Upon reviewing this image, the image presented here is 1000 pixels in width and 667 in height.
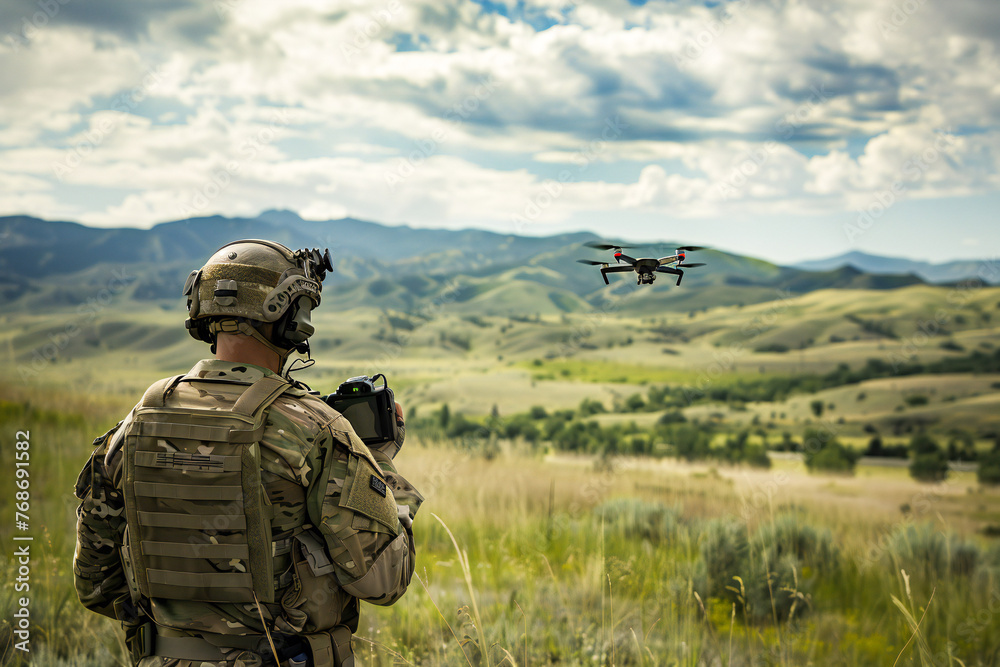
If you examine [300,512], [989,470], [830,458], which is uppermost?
[300,512]

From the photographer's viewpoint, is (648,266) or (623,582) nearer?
(648,266)

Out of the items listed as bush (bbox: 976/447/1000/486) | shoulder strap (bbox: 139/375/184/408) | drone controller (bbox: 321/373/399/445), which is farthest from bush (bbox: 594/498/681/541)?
bush (bbox: 976/447/1000/486)

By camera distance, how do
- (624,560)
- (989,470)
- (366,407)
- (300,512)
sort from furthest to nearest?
(989,470) < (624,560) < (366,407) < (300,512)

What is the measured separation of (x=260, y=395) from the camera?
2543mm

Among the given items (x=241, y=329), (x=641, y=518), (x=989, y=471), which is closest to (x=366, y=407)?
(x=241, y=329)

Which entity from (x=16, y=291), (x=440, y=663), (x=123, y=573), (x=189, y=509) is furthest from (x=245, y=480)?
(x=16, y=291)

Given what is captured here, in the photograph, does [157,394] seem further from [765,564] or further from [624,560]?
[624,560]

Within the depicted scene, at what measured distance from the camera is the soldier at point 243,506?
8.21 feet

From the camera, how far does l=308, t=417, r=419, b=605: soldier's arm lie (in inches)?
99.7

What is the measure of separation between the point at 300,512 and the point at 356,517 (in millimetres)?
256

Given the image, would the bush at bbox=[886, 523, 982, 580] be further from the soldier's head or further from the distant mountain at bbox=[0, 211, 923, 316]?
the distant mountain at bbox=[0, 211, 923, 316]

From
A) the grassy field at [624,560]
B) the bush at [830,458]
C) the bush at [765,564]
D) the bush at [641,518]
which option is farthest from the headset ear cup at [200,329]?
the bush at [830,458]

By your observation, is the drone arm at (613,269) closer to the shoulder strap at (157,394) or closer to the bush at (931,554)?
the shoulder strap at (157,394)

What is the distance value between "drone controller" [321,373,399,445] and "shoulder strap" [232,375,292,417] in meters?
0.32
